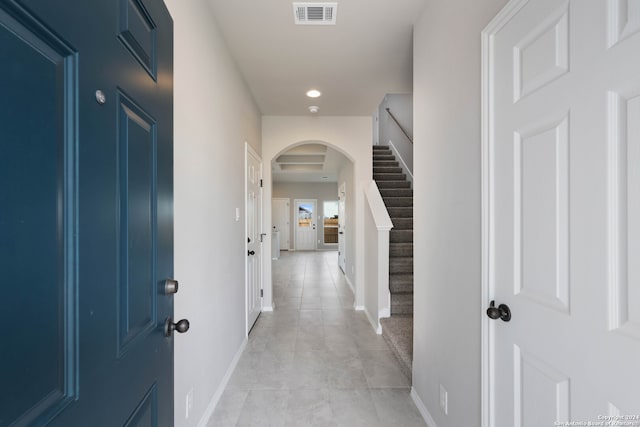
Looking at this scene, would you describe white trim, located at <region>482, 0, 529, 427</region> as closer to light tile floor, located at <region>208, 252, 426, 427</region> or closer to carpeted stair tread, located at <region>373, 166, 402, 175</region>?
light tile floor, located at <region>208, 252, 426, 427</region>

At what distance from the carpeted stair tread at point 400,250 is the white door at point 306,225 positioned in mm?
7598

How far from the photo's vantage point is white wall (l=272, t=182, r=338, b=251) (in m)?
11.2

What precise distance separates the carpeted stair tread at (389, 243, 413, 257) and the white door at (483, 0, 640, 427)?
8.57 feet

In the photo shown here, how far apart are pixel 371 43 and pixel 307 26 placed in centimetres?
54

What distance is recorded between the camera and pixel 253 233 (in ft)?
11.7

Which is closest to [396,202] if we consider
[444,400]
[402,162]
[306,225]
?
[402,162]

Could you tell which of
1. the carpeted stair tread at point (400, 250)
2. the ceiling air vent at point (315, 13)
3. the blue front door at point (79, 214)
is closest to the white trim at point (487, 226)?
the ceiling air vent at point (315, 13)

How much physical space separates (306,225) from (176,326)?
411 inches

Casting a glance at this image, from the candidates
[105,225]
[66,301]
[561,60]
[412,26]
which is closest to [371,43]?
[412,26]

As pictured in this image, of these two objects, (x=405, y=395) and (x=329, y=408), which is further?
(x=405, y=395)

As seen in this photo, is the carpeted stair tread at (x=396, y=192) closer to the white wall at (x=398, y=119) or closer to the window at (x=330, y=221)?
the white wall at (x=398, y=119)

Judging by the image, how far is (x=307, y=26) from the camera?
6.92 feet

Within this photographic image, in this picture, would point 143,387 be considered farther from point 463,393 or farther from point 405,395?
point 405,395

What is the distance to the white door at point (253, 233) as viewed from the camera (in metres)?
3.27
